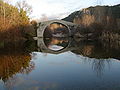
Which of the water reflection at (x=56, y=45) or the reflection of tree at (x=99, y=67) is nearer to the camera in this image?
the reflection of tree at (x=99, y=67)

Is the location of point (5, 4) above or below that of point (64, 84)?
above

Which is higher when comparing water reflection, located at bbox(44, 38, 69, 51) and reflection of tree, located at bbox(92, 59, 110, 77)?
reflection of tree, located at bbox(92, 59, 110, 77)

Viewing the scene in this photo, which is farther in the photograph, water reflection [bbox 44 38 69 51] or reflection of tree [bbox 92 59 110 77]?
water reflection [bbox 44 38 69 51]

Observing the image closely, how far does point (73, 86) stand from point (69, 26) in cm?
4968

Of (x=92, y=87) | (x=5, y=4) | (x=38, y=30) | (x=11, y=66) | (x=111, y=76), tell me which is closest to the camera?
(x=92, y=87)

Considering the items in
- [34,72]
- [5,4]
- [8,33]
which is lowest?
[34,72]

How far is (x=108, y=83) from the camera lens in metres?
7.72

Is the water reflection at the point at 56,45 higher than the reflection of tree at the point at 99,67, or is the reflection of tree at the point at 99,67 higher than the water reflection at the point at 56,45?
the reflection of tree at the point at 99,67

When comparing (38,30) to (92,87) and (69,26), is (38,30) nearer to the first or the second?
(69,26)

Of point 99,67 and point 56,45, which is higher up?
point 99,67

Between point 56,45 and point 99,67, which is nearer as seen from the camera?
point 99,67

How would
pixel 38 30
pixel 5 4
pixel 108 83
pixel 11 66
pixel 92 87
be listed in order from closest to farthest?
pixel 92 87 < pixel 108 83 < pixel 11 66 < pixel 5 4 < pixel 38 30

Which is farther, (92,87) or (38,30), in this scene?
(38,30)

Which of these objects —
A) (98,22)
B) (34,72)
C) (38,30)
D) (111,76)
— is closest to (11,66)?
(34,72)
